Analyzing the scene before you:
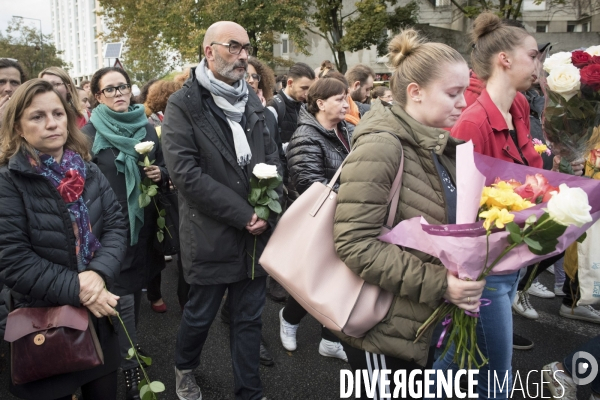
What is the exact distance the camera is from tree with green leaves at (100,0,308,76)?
22.7 meters

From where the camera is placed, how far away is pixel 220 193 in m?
2.90

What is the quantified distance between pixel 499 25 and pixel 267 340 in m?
3.04

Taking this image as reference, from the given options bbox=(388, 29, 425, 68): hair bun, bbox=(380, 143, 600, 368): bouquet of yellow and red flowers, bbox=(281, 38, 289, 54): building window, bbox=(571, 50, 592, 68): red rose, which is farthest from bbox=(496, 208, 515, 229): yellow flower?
bbox=(281, 38, 289, 54): building window

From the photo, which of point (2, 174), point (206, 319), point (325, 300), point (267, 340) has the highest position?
point (2, 174)

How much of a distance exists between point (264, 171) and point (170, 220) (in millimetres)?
1344

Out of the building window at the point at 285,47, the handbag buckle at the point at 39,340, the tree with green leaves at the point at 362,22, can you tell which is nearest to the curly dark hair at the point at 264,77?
the handbag buckle at the point at 39,340

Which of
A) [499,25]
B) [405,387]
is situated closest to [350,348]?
[405,387]

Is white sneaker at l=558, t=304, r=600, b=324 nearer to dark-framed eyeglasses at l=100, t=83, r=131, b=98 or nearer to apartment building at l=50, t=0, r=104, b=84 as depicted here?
dark-framed eyeglasses at l=100, t=83, r=131, b=98

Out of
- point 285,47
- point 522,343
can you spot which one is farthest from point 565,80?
point 285,47

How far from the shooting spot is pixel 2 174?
2283 millimetres

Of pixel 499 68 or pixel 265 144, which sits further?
pixel 265 144

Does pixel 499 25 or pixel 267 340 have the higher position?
pixel 499 25

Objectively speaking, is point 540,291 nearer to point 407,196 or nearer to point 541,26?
point 407,196

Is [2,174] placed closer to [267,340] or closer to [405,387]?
[405,387]
